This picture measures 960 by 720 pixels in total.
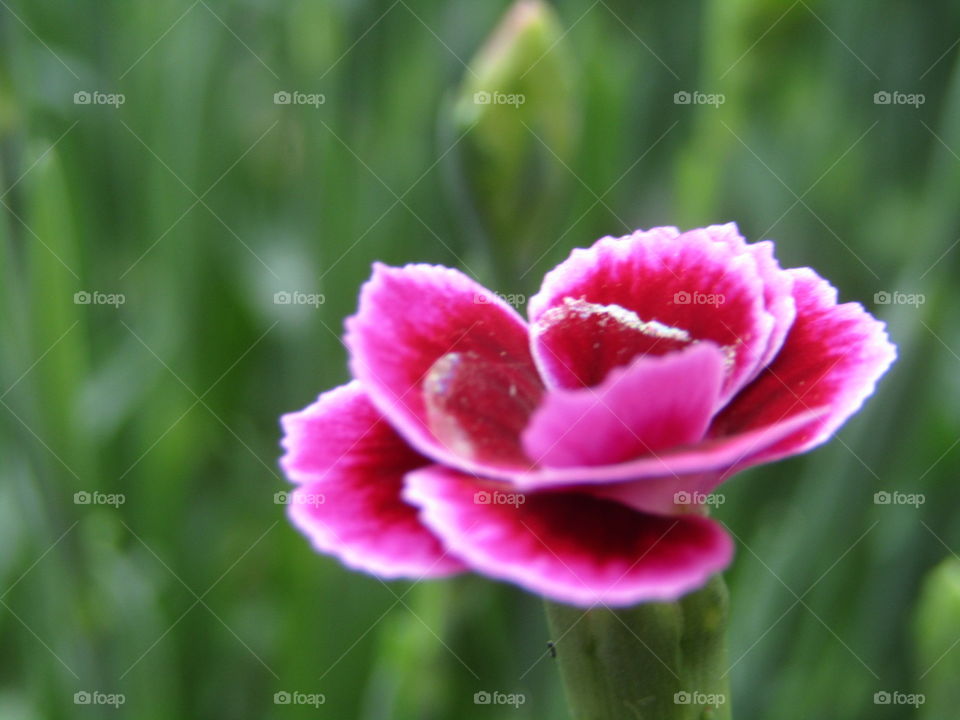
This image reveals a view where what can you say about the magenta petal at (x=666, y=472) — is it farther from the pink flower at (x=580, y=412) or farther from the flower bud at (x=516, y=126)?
the flower bud at (x=516, y=126)

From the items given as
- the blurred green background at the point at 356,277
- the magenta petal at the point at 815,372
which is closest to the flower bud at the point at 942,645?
the blurred green background at the point at 356,277

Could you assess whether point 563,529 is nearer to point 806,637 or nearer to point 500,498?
point 500,498

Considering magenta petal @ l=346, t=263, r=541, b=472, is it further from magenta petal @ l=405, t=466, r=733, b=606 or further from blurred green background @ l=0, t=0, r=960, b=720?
blurred green background @ l=0, t=0, r=960, b=720

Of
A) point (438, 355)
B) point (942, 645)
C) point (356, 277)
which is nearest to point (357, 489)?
point (438, 355)

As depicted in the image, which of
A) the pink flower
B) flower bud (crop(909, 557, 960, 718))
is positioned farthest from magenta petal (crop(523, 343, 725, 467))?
flower bud (crop(909, 557, 960, 718))

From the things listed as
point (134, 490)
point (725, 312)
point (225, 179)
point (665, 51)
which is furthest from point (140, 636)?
point (665, 51)

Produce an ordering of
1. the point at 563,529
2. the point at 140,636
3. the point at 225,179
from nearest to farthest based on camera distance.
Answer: the point at 563,529 → the point at 140,636 → the point at 225,179
